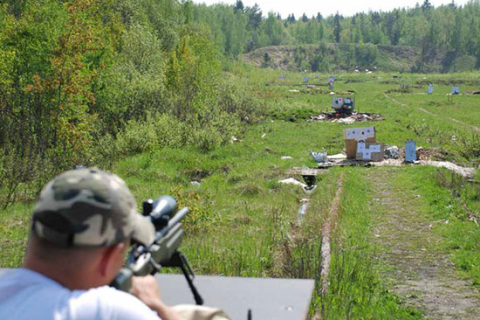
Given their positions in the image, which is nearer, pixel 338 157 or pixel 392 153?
pixel 392 153

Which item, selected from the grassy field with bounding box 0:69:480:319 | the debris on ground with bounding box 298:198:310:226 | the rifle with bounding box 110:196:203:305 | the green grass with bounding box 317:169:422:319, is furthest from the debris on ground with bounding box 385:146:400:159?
the rifle with bounding box 110:196:203:305

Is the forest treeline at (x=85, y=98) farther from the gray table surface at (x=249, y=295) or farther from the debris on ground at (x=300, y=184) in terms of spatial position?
the gray table surface at (x=249, y=295)

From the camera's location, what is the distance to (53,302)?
6.61ft

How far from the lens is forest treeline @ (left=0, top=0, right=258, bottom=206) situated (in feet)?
58.5

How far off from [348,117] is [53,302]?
108ft

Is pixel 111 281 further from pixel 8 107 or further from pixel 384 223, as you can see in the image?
pixel 8 107

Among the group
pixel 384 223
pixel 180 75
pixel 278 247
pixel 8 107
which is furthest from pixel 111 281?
pixel 180 75

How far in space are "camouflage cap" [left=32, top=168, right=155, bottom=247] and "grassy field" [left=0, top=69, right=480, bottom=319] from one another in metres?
4.22

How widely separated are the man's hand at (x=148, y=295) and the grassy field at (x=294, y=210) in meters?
3.72

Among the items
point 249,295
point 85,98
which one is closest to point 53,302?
point 249,295

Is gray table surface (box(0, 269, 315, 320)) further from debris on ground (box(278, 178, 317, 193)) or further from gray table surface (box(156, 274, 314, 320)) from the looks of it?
debris on ground (box(278, 178, 317, 193))

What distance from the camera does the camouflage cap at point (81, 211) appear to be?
203 centimetres

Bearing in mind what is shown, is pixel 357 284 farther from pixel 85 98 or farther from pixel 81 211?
pixel 85 98

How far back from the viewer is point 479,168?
1734cm
